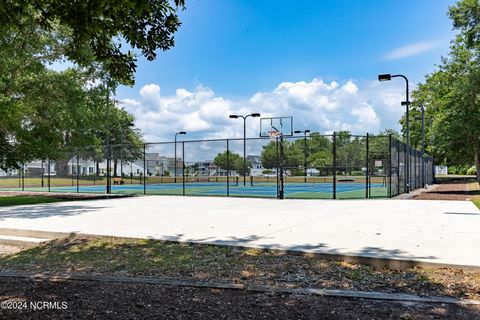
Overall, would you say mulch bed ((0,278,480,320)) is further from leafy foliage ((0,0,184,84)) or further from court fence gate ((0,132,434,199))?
court fence gate ((0,132,434,199))

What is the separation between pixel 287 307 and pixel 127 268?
2664 millimetres

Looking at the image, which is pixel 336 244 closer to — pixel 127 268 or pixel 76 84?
pixel 127 268

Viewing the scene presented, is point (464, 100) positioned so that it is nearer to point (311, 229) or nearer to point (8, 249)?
point (311, 229)

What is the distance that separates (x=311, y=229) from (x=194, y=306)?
198 inches

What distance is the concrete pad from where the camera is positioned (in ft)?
21.4

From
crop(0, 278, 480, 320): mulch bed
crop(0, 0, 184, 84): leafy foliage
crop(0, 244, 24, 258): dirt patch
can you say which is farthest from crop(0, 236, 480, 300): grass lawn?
crop(0, 0, 184, 84): leafy foliage

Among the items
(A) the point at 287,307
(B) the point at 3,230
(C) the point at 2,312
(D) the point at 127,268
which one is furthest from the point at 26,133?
(A) the point at 287,307

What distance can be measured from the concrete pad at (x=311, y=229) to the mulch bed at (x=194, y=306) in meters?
1.85

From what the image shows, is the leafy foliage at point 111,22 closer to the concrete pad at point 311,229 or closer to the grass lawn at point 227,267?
the grass lawn at point 227,267

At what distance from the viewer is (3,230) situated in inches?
363

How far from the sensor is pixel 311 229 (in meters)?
8.88

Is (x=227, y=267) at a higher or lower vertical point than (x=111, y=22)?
lower

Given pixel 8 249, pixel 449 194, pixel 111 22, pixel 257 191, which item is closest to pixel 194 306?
pixel 111 22

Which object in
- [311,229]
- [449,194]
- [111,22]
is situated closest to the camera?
[111,22]
